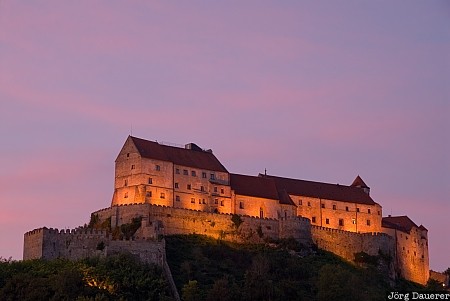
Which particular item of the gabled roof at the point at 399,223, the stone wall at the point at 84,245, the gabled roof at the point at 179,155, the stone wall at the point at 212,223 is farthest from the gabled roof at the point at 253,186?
the stone wall at the point at 84,245

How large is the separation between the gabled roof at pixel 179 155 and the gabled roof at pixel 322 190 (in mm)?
9239

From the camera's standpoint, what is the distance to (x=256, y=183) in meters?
132

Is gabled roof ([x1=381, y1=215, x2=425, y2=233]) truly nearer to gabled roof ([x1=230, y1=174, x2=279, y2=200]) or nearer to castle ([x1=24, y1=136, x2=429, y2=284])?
castle ([x1=24, y1=136, x2=429, y2=284])

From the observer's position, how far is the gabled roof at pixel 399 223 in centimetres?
13875

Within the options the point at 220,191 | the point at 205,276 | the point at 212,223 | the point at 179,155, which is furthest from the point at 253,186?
the point at 205,276

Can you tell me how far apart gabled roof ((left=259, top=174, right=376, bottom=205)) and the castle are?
126mm

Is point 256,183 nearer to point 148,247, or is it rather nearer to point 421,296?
point 148,247

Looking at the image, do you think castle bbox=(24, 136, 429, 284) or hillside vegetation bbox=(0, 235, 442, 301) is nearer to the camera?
hillside vegetation bbox=(0, 235, 442, 301)

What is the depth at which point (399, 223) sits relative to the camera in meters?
144

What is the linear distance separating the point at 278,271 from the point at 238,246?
301 inches

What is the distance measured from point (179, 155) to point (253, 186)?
10.2 metres

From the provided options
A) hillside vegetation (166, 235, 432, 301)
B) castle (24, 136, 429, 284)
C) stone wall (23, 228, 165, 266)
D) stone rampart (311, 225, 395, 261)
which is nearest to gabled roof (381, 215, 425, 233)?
castle (24, 136, 429, 284)

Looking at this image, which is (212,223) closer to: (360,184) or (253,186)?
(253,186)

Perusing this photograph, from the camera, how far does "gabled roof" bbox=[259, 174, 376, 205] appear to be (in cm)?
13550
